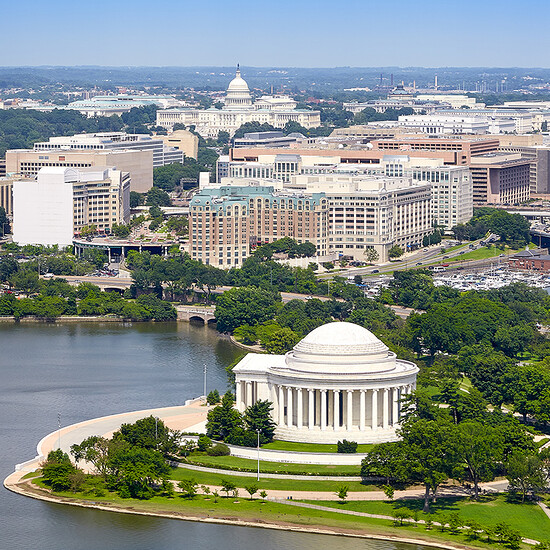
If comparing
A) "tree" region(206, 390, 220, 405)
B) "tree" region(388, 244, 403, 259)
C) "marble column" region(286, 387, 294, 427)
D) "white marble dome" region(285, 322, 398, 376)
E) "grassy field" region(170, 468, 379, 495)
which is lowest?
"grassy field" region(170, 468, 379, 495)

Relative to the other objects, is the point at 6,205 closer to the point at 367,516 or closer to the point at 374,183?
the point at 374,183

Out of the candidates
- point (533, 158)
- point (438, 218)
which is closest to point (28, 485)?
point (438, 218)

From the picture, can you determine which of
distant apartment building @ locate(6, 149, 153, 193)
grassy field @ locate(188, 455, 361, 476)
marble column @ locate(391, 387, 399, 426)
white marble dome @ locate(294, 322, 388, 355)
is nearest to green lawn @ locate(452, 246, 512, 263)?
distant apartment building @ locate(6, 149, 153, 193)

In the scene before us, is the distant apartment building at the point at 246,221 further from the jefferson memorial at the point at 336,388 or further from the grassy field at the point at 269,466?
the grassy field at the point at 269,466

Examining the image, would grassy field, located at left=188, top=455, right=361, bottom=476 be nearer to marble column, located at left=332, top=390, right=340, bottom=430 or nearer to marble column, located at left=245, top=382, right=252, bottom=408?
marble column, located at left=332, top=390, right=340, bottom=430

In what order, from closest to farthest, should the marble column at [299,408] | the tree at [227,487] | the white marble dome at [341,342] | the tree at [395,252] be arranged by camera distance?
the tree at [227,487], the marble column at [299,408], the white marble dome at [341,342], the tree at [395,252]

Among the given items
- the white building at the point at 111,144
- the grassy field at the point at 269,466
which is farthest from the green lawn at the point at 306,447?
the white building at the point at 111,144
